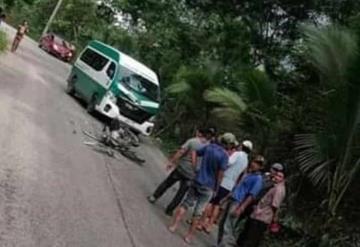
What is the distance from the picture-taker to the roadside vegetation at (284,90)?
37.9 ft

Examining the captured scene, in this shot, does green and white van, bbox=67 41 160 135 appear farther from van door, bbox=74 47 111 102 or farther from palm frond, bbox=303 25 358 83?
palm frond, bbox=303 25 358 83

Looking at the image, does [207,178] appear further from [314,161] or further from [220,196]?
[314,161]

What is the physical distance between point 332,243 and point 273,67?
13993mm

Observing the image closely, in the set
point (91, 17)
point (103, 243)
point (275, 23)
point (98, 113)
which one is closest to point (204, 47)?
point (275, 23)

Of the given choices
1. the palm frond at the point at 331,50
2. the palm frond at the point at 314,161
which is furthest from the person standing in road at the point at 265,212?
the palm frond at the point at 331,50

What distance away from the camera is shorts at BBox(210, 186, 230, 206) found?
461 inches

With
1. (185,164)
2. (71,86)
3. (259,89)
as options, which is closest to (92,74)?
(71,86)

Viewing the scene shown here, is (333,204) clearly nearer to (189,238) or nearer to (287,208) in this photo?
(287,208)

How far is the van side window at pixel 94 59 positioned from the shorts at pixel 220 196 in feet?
36.7

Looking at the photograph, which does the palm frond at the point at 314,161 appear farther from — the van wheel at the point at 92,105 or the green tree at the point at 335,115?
the van wheel at the point at 92,105

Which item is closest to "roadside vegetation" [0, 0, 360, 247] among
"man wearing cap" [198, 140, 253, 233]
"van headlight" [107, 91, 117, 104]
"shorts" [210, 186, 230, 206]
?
"man wearing cap" [198, 140, 253, 233]

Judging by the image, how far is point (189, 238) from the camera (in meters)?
11.0

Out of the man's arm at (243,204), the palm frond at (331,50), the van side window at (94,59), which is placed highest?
the palm frond at (331,50)

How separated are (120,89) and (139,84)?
43.5 inches
